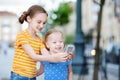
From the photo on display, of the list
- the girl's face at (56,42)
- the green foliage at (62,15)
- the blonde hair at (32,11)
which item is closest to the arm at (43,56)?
the girl's face at (56,42)

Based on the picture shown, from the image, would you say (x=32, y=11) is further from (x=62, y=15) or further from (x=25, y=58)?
(x=62, y=15)

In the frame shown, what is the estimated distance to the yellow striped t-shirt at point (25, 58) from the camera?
12.6ft

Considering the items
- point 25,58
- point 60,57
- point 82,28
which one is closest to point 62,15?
point 82,28

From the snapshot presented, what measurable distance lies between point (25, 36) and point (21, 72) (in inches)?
11.4

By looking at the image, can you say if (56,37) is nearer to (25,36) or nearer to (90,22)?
(25,36)

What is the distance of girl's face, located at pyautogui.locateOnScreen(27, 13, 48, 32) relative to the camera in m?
3.74

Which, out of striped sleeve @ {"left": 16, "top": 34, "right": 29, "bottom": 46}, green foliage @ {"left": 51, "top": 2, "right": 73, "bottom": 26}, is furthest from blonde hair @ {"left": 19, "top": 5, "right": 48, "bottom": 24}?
green foliage @ {"left": 51, "top": 2, "right": 73, "bottom": 26}

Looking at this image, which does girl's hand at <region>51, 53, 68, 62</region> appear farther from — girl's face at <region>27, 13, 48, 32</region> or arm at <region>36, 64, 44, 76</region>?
arm at <region>36, 64, 44, 76</region>

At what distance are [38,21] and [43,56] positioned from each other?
30 centimetres

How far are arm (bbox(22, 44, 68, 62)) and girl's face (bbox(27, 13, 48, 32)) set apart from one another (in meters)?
0.16

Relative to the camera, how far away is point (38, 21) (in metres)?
3.76

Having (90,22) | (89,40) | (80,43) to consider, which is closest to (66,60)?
(80,43)

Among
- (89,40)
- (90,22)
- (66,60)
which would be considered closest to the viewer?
(66,60)

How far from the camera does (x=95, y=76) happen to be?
10.2 m
